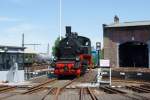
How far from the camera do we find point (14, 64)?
31.8 metres

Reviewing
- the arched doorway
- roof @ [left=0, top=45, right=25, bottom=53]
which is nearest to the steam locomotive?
roof @ [left=0, top=45, right=25, bottom=53]

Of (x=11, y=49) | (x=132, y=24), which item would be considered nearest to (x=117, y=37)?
(x=132, y=24)

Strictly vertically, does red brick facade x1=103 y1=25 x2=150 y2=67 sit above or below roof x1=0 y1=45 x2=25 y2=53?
above

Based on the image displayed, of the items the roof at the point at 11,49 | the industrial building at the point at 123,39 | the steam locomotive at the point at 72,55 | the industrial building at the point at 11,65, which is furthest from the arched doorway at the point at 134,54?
the roof at the point at 11,49

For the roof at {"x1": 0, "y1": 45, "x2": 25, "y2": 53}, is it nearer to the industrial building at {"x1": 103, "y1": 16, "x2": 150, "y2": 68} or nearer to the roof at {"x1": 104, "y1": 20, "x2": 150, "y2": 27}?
the industrial building at {"x1": 103, "y1": 16, "x2": 150, "y2": 68}

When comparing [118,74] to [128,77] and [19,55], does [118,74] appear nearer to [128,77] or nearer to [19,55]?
[128,77]

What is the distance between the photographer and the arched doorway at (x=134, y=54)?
5703 centimetres

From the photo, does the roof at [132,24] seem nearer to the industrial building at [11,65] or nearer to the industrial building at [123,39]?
the industrial building at [123,39]

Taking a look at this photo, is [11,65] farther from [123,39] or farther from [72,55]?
[123,39]

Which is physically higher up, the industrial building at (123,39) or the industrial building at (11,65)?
the industrial building at (123,39)

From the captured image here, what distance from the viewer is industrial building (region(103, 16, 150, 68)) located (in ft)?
169

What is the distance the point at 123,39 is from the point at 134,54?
6753mm

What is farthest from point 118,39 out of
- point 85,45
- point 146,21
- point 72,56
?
point 72,56

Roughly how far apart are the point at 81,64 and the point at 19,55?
5.95 metres
